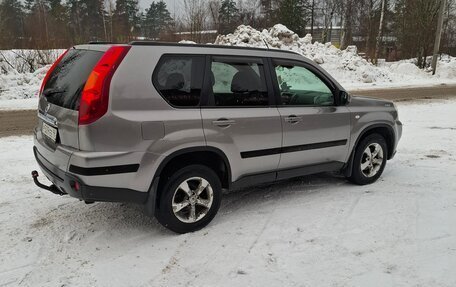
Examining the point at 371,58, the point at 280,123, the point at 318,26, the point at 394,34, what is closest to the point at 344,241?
the point at 280,123

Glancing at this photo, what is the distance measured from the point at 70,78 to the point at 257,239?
2.27 metres

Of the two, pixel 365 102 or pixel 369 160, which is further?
pixel 369 160

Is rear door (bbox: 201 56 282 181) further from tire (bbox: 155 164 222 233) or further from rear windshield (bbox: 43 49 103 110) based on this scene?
rear windshield (bbox: 43 49 103 110)

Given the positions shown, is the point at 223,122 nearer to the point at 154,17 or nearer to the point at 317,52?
the point at 317,52

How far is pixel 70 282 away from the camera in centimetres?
302

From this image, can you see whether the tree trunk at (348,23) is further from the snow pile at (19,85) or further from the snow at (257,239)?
the snow at (257,239)

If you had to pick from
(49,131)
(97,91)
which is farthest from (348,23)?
(97,91)

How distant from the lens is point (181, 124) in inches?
138

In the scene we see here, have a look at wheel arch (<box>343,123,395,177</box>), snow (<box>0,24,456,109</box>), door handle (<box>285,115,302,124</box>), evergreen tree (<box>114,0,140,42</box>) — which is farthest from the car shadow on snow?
evergreen tree (<box>114,0,140,42</box>)

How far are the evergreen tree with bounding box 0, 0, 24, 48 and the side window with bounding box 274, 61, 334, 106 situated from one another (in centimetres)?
2130

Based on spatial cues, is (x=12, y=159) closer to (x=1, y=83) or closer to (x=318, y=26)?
(x=1, y=83)

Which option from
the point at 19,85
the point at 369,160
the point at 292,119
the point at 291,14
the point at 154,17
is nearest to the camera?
the point at 292,119

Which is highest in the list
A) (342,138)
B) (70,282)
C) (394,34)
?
(394,34)

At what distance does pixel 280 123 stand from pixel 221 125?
2.45ft
